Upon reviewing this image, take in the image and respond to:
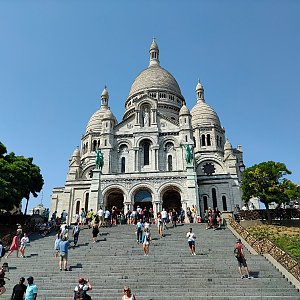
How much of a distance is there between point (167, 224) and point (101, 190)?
1024 centimetres

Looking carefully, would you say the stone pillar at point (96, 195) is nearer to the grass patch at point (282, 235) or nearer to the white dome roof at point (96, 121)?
the grass patch at point (282, 235)

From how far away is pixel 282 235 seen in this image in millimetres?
23000

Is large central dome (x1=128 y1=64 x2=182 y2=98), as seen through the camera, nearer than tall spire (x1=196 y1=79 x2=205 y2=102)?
Yes

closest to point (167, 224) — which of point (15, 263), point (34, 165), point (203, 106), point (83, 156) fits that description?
point (15, 263)

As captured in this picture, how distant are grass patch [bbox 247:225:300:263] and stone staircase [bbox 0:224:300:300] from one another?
308 cm

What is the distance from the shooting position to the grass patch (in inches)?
750

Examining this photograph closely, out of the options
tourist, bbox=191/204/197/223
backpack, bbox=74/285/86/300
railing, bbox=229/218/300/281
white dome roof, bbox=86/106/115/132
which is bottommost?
backpack, bbox=74/285/86/300

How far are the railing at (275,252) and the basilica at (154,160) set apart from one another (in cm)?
1408

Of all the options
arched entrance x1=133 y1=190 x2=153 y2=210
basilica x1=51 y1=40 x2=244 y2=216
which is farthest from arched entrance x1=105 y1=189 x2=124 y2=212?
arched entrance x1=133 y1=190 x2=153 y2=210

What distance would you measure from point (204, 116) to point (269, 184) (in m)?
22.7

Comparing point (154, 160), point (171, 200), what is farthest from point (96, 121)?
point (171, 200)

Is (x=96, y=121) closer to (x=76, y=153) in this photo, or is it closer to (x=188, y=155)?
(x=76, y=153)

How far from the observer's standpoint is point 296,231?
24.5 metres

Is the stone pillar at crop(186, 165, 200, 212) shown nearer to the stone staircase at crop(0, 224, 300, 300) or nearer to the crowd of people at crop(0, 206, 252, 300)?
the crowd of people at crop(0, 206, 252, 300)
